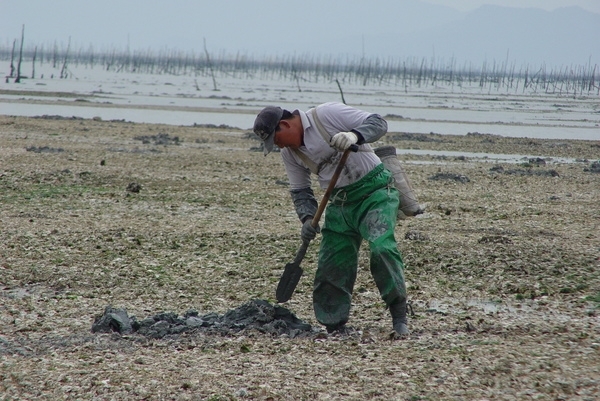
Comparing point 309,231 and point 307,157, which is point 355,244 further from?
point 307,157

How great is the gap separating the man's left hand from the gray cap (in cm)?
50

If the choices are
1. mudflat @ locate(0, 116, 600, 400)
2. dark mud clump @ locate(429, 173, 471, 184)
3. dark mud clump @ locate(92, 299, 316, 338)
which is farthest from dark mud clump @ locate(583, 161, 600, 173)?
dark mud clump @ locate(92, 299, 316, 338)

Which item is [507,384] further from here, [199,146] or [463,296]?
[199,146]

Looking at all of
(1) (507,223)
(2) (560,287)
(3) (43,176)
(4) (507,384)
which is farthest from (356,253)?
(3) (43,176)

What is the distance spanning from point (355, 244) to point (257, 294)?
1.90m

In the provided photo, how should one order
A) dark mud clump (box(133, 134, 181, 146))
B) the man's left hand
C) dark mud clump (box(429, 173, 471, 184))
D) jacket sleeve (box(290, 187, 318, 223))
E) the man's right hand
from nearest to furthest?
the man's left hand
the man's right hand
jacket sleeve (box(290, 187, 318, 223))
dark mud clump (box(429, 173, 471, 184))
dark mud clump (box(133, 134, 181, 146))

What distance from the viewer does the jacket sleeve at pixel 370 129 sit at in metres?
5.89

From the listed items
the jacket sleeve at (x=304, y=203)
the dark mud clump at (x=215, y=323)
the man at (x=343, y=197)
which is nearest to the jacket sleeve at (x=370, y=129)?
the man at (x=343, y=197)

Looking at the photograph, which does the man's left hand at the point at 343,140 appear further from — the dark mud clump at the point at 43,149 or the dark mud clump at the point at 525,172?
the dark mud clump at the point at 43,149

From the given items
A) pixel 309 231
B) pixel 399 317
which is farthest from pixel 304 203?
pixel 399 317

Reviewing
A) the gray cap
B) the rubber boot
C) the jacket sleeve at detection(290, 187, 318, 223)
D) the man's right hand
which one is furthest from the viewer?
the jacket sleeve at detection(290, 187, 318, 223)

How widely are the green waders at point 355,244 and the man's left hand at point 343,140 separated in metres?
0.50

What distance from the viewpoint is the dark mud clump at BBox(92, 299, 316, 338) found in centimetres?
630

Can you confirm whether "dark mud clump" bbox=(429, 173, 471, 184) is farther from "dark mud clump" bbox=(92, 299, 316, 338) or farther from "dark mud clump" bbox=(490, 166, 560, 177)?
"dark mud clump" bbox=(92, 299, 316, 338)
